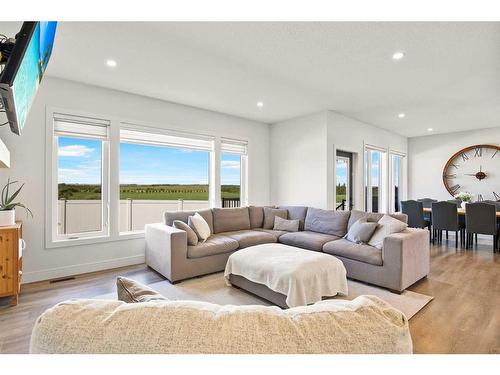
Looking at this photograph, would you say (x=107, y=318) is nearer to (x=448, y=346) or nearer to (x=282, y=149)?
(x=448, y=346)

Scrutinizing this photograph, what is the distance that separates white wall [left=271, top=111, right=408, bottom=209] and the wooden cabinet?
170 inches

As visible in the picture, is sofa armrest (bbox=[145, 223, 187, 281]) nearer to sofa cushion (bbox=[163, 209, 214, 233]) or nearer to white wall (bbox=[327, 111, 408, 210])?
sofa cushion (bbox=[163, 209, 214, 233])

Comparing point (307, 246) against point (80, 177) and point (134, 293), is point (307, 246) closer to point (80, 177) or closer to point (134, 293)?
point (134, 293)

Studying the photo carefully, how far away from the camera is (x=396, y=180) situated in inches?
287

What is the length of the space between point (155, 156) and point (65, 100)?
158 centimetres

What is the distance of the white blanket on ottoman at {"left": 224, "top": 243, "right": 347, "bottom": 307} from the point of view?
238cm

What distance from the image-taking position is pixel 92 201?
3900mm

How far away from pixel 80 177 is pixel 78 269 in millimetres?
1314

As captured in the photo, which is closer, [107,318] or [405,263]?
[107,318]

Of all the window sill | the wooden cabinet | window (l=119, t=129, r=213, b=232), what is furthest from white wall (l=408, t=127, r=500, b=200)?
the wooden cabinet

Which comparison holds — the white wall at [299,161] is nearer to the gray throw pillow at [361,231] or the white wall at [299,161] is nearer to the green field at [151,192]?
the green field at [151,192]

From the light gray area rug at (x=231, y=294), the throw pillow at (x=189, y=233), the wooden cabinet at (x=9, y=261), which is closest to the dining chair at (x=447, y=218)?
the light gray area rug at (x=231, y=294)
